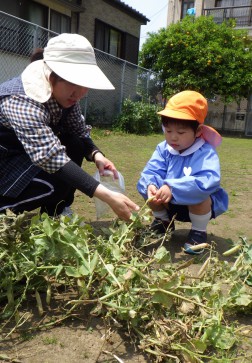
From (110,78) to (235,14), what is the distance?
11685mm

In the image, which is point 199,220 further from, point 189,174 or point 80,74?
point 80,74

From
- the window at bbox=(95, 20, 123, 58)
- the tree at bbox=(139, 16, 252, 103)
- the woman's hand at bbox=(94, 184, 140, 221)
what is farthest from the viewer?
the tree at bbox=(139, 16, 252, 103)

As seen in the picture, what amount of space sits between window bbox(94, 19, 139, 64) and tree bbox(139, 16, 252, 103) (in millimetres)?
879

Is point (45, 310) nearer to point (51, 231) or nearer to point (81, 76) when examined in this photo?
point (51, 231)

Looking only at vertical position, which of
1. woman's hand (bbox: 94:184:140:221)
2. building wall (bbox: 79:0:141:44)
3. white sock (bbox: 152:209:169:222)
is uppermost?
building wall (bbox: 79:0:141:44)

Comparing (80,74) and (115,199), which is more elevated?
(80,74)

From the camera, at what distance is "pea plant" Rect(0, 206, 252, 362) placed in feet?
4.82

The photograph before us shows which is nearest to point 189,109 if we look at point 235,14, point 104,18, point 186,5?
point 104,18

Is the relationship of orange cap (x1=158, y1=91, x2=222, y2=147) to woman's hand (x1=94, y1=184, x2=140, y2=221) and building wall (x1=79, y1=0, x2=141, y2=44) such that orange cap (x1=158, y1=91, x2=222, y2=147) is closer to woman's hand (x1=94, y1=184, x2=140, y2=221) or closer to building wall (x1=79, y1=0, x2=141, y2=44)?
woman's hand (x1=94, y1=184, x2=140, y2=221)

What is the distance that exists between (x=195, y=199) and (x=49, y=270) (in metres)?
1.09

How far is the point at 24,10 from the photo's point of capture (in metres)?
10.5

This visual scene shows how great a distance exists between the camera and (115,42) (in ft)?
49.1

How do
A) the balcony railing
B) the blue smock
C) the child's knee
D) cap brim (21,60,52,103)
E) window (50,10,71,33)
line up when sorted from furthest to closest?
the balcony railing < window (50,10,71,33) < the child's knee < the blue smock < cap brim (21,60,52,103)

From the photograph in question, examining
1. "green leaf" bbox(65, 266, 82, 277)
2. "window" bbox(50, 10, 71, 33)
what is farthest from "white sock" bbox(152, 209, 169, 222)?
"window" bbox(50, 10, 71, 33)
